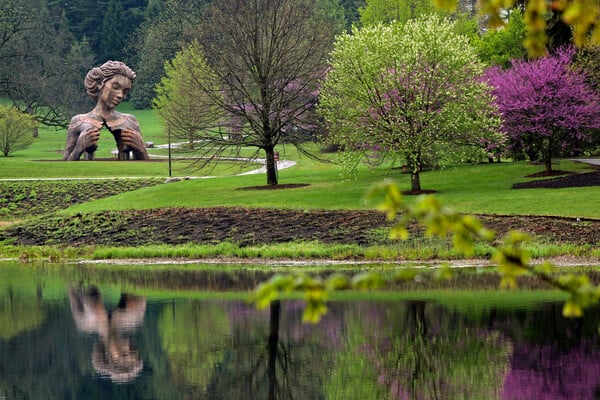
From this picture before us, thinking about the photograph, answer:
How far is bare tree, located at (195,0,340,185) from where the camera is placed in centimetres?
4094

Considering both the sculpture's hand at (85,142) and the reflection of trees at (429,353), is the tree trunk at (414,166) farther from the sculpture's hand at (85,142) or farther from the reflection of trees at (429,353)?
the sculpture's hand at (85,142)

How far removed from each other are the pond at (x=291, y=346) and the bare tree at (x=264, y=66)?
16.8 meters

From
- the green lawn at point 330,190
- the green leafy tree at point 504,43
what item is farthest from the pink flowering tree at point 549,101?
the green leafy tree at point 504,43

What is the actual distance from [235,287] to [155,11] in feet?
341

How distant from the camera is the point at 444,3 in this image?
3.97 m

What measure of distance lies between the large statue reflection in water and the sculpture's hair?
35149 millimetres

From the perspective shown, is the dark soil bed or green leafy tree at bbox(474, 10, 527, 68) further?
green leafy tree at bbox(474, 10, 527, 68)

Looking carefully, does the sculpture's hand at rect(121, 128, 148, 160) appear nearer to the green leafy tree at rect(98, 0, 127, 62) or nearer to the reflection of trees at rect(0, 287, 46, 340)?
the reflection of trees at rect(0, 287, 46, 340)

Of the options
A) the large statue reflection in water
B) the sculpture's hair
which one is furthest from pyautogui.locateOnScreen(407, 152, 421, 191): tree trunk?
the sculpture's hair

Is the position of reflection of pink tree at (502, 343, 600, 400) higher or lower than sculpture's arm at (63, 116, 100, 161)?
lower

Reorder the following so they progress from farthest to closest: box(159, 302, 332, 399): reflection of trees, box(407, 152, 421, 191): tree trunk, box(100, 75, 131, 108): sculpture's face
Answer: box(100, 75, 131, 108): sculpture's face
box(407, 152, 421, 191): tree trunk
box(159, 302, 332, 399): reflection of trees

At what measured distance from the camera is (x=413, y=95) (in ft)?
118

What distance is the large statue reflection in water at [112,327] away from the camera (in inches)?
643

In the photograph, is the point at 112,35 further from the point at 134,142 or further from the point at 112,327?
the point at 112,327
